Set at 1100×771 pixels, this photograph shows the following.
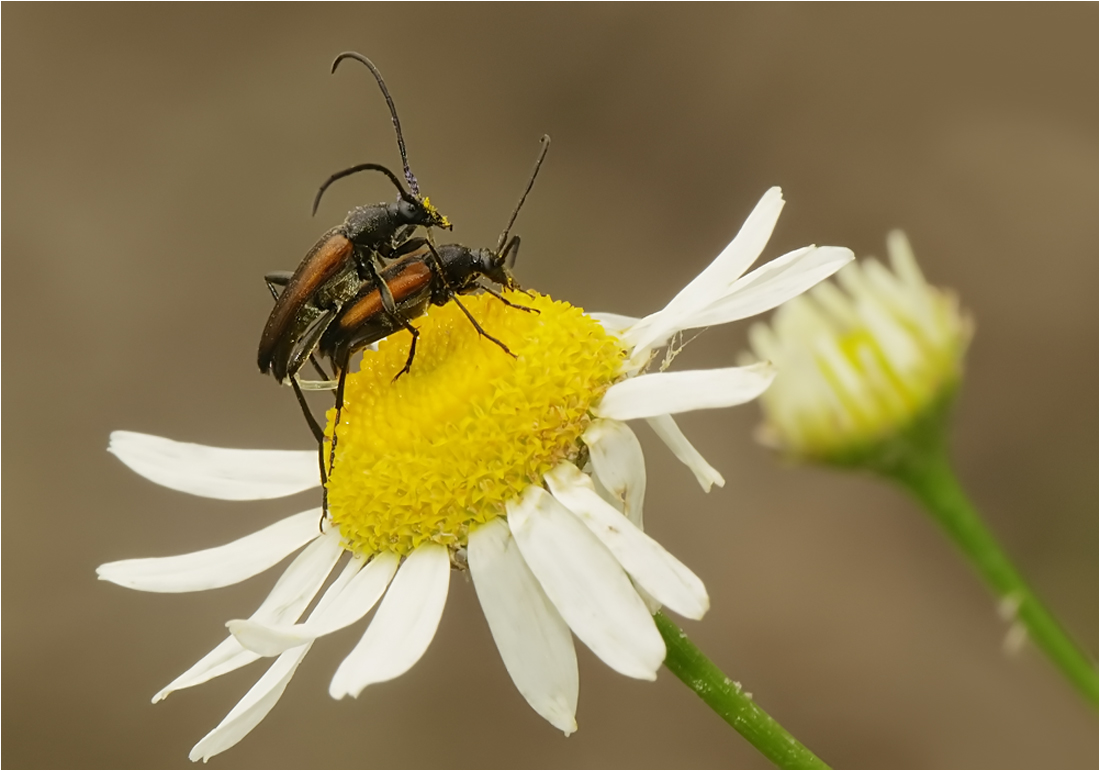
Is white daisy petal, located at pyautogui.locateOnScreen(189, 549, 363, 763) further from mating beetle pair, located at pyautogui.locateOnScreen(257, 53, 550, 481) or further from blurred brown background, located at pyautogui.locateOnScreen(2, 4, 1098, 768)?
blurred brown background, located at pyautogui.locateOnScreen(2, 4, 1098, 768)

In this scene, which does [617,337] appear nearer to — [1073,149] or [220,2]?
[1073,149]

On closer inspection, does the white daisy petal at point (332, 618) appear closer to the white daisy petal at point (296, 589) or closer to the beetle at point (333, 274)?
the white daisy petal at point (296, 589)

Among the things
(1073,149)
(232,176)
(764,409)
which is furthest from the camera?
(232,176)

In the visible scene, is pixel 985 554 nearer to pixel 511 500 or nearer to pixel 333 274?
pixel 511 500

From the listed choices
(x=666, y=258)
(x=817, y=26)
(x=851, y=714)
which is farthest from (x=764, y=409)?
(x=817, y=26)

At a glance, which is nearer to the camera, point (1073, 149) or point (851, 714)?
point (851, 714)

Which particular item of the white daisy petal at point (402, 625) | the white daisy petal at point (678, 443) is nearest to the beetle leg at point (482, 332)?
the white daisy petal at point (678, 443)

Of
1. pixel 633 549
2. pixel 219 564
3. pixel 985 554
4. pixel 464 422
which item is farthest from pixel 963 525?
pixel 219 564
